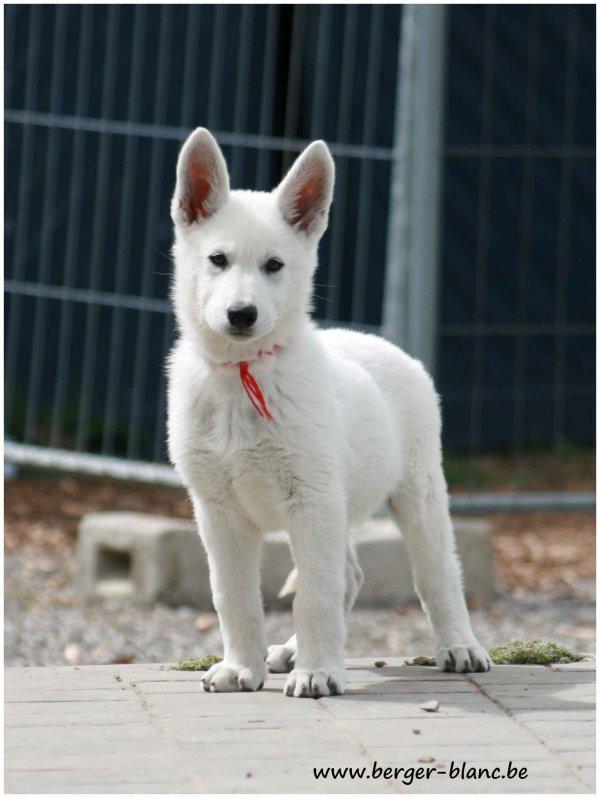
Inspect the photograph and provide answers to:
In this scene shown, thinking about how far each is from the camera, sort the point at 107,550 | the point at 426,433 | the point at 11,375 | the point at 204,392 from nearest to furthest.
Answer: the point at 204,392, the point at 426,433, the point at 107,550, the point at 11,375

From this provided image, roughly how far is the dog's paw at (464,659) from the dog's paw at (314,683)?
502mm

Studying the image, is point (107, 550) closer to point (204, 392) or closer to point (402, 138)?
point (402, 138)

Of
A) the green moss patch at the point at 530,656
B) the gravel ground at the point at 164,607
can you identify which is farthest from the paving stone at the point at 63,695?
the gravel ground at the point at 164,607

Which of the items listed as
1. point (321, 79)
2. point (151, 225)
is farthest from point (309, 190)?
point (151, 225)

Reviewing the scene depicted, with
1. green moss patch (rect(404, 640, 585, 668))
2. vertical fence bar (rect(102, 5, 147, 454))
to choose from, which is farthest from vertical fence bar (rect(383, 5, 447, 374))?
green moss patch (rect(404, 640, 585, 668))

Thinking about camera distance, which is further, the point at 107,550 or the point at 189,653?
the point at 107,550

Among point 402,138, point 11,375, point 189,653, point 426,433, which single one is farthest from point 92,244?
point 426,433

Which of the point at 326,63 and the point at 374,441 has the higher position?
the point at 326,63

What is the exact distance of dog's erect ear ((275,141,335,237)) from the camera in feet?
14.5

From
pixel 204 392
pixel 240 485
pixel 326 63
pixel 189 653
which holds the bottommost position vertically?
pixel 189 653

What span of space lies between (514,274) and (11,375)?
3.73 m

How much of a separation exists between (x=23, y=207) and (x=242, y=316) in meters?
5.79

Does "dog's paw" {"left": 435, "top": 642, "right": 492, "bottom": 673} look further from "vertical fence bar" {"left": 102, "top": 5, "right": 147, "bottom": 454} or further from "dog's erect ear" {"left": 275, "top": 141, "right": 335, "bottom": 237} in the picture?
"vertical fence bar" {"left": 102, "top": 5, "right": 147, "bottom": 454}

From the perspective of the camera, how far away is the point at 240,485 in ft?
14.1
